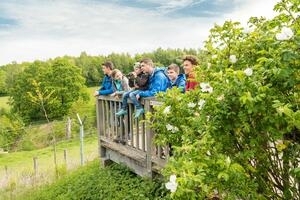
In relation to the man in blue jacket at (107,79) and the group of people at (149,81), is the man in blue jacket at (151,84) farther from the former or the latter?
the man in blue jacket at (107,79)

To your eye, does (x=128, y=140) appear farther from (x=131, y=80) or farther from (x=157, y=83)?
(x=157, y=83)

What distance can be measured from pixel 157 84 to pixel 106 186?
87.4 inches

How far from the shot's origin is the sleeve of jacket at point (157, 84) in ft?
22.5

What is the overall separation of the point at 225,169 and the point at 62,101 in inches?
Result: 1750

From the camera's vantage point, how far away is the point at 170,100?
13.5ft

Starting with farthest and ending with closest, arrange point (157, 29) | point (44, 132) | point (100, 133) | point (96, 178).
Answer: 1. point (44, 132)
2. point (157, 29)
3. point (100, 133)
4. point (96, 178)

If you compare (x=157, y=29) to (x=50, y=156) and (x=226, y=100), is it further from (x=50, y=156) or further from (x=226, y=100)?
(x=226, y=100)

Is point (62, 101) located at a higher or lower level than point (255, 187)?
lower

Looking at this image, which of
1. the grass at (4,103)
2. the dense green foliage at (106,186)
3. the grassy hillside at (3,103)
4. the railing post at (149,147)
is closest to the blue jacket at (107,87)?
the dense green foliage at (106,186)

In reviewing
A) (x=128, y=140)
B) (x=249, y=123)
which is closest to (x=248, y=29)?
(x=249, y=123)

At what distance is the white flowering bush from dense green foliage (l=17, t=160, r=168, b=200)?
3075 mm

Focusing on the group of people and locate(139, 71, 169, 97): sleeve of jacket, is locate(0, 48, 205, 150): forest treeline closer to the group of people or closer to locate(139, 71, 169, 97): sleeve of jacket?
the group of people

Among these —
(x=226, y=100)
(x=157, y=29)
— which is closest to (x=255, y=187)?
(x=226, y=100)

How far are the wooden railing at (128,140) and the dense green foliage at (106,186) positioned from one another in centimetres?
19
